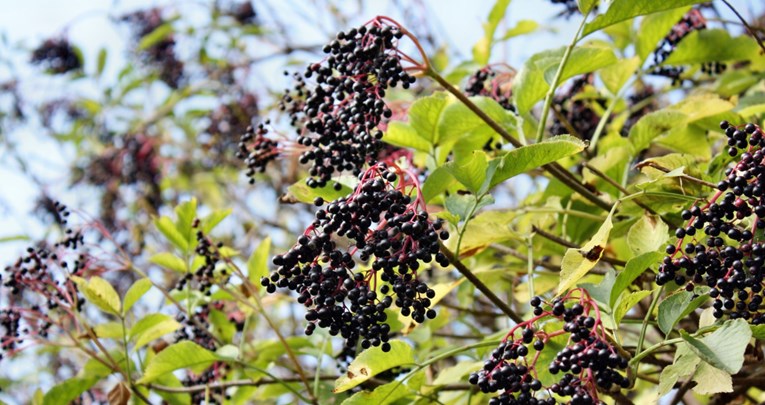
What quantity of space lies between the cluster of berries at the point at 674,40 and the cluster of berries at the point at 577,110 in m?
0.20

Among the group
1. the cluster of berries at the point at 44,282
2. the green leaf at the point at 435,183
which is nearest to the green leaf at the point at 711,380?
the green leaf at the point at 435,183

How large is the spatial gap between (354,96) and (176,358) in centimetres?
77

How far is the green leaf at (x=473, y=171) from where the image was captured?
131 cm

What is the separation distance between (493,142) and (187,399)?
1.07 m

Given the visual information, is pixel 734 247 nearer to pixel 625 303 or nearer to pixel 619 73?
pixel 625 303

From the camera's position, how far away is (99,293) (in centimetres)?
192

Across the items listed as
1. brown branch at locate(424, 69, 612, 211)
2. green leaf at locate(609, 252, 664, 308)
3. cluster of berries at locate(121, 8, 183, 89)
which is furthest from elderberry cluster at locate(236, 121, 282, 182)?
cluster of berries at locate(121, 8, 183, 89)

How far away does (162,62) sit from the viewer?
527cm

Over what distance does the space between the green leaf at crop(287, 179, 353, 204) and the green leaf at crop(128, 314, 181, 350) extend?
0.73 m

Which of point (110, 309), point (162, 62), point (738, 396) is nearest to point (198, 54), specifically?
point (162, 62)

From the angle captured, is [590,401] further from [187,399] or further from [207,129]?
[207,129]

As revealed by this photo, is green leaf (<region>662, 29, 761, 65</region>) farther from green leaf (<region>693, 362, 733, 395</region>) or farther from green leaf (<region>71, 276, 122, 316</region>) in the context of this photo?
green leaf (<region>71, 276, 122, 316</region>)

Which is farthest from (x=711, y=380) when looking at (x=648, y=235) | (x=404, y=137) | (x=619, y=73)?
(x=619, y=73)

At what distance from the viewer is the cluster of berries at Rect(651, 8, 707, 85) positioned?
2.07 meters
